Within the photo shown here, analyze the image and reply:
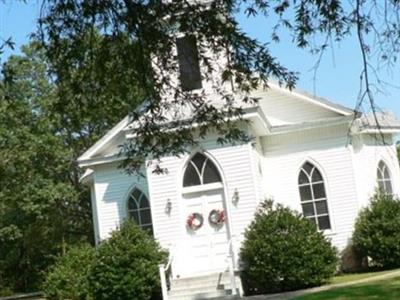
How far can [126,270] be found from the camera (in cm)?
2012

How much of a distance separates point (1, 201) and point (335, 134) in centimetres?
1953

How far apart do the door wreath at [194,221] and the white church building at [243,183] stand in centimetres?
3

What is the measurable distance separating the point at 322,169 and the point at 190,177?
13.6 ft

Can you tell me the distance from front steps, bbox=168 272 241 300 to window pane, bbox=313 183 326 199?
14.0ft

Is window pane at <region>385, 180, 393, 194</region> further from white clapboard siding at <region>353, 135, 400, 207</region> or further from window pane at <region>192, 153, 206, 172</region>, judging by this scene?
window pane at <region>192, 153, 206, 172</region>

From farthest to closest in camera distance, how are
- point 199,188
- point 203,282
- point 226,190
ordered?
point 199,188 → point 226,190 → point 203,282

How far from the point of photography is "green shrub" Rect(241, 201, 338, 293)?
1931 cm

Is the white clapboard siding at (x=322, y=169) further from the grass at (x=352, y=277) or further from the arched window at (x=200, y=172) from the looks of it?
the arched window at (x=200, y=172)

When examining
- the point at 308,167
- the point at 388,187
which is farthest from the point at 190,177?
the point at 388,187

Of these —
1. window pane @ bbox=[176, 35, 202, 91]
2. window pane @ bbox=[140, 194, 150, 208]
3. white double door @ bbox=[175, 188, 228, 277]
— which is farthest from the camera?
window pane @ bbox=[140, 194, 150, 208]

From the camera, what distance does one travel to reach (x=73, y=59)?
8.69 m

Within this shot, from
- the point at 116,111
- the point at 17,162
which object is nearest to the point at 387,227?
the point at 116,111

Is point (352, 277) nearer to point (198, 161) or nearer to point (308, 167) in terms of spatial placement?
point (308, 167)

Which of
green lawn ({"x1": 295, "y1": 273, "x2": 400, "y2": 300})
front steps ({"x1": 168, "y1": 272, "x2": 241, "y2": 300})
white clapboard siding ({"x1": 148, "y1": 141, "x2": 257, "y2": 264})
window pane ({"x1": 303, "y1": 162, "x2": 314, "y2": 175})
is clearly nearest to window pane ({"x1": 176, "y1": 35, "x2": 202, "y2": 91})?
green lawn ({"x1": 295, "y1": 273, "x2": 400, "y2": 300})
